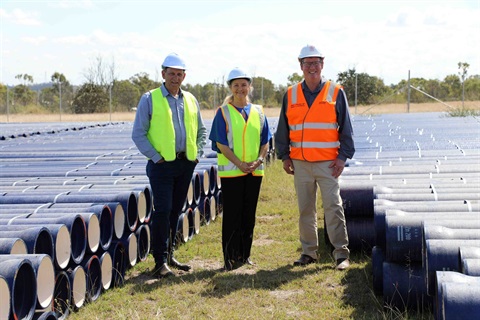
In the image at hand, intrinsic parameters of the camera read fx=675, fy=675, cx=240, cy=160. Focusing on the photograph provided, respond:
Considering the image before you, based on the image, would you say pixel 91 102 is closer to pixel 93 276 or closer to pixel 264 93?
pixel 264 93

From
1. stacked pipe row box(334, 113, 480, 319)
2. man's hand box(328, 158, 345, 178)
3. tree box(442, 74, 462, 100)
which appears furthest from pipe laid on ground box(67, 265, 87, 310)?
tree box(442, 74, 462, 100)

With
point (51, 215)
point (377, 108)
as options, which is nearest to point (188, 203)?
point (51, 215)

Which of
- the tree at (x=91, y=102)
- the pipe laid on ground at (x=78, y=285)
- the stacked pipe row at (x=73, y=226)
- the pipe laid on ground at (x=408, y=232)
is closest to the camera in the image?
the stacked pipe row at (x=73, y=226)

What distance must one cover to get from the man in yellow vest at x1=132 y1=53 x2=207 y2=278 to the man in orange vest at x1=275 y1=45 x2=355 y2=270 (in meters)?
0.99

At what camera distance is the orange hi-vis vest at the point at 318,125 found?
6.78m

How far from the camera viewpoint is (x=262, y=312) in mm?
5660

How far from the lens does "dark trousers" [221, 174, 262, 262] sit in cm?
691

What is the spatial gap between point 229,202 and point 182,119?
0.98m

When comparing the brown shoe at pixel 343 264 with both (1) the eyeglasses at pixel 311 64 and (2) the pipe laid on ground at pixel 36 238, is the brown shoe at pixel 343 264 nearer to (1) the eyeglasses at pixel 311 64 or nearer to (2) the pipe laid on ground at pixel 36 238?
(1) the eyeglasses at pixel 311 64

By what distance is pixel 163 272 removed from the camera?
266 inches

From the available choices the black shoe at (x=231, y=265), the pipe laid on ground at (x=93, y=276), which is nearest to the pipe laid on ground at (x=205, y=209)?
the black shoe at (x=231, y=265)

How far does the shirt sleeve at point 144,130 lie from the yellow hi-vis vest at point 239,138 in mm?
726

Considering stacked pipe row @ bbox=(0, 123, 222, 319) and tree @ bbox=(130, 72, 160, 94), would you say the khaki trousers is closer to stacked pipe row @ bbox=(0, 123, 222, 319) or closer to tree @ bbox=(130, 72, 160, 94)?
stacked pipe row @ bbox=(0, 123, 222, 319)

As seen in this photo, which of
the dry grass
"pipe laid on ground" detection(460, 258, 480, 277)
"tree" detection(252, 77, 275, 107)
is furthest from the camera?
"tree" detection(252, 77, 275, 107)
